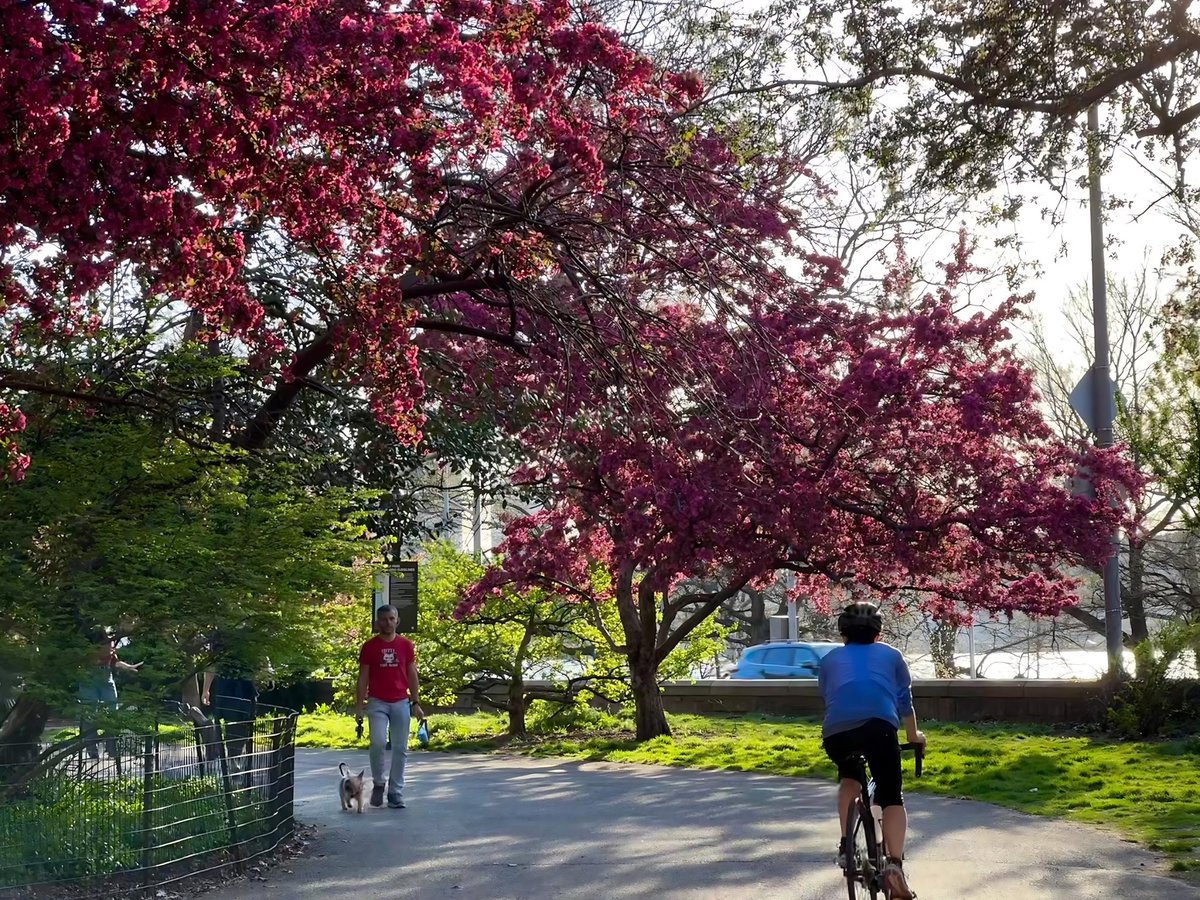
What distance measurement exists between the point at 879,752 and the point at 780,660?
2940cm

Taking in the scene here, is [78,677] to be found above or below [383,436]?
below

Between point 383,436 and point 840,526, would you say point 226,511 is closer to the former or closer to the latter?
point 383,436

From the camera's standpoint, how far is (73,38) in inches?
→ 253

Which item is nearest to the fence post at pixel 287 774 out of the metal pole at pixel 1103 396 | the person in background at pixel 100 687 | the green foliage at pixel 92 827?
the green foliage at pixel 92 827

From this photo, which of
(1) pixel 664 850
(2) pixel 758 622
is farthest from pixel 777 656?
(1) pixel 664 850

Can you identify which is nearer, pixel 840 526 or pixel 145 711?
pixel 145 711

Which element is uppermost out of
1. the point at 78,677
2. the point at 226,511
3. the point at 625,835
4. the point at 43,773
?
the point at 226,511

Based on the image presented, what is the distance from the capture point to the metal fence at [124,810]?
8.29 metres

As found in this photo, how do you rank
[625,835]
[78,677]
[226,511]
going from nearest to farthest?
1. [78,677]
2. [226,511]
3. [625,835]

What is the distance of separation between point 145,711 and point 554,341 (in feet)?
14.9

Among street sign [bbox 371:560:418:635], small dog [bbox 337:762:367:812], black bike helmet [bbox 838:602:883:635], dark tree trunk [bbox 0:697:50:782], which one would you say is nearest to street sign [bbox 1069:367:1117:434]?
street sign [bbox 371:560:418:635]

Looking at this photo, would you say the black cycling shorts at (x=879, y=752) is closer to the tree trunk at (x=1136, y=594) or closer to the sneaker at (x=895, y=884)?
the sneaker at (x=895, y=884)

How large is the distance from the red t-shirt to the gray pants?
72 mm

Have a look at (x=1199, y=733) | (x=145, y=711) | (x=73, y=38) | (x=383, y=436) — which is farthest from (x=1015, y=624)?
(x=73, y=38)
